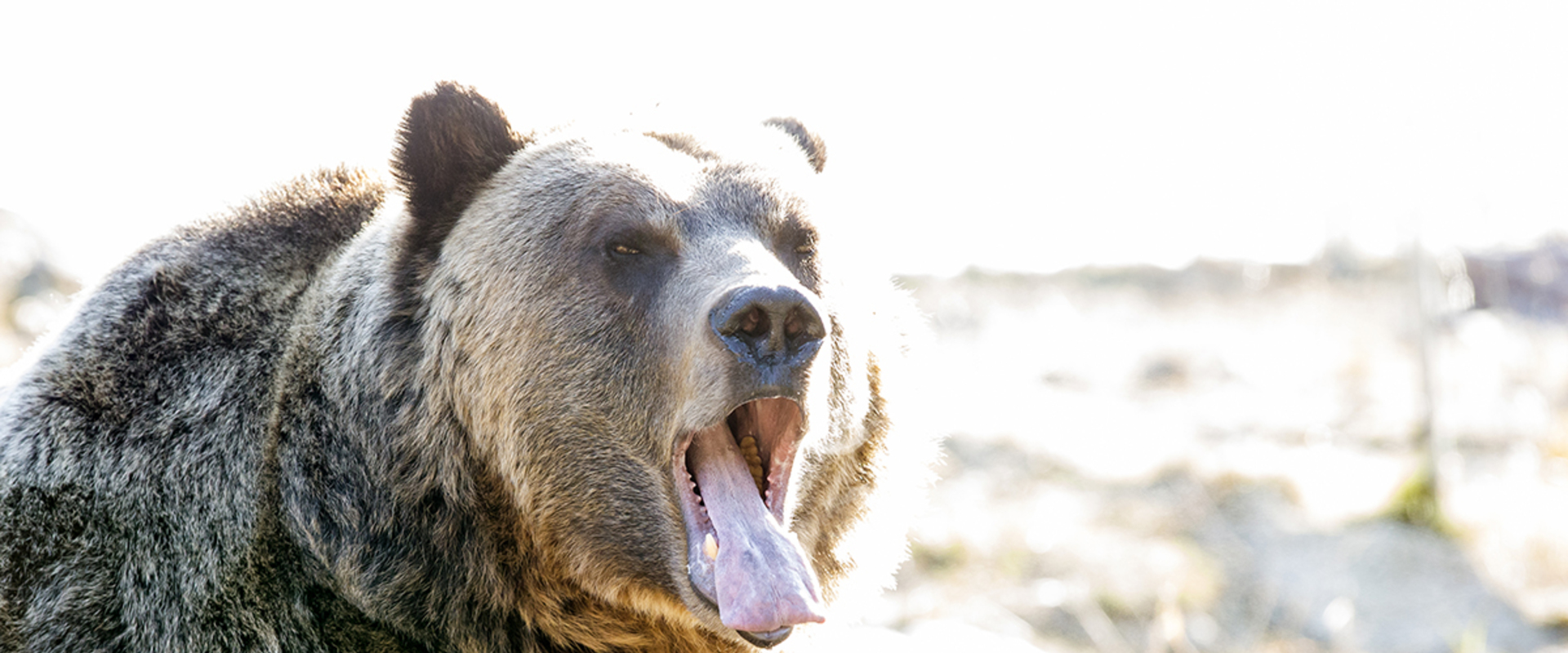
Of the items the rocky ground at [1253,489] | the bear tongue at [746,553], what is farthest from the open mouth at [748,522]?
the rocky ground at [1253,489]

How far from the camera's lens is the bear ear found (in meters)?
3.99

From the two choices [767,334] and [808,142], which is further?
[808,142]

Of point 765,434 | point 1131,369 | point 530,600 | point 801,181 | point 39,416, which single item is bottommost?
A: point 1131,369

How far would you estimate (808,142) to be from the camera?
4.00 meters

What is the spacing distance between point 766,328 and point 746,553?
551mm

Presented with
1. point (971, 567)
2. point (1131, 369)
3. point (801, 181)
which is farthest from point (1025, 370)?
point (801, 181)

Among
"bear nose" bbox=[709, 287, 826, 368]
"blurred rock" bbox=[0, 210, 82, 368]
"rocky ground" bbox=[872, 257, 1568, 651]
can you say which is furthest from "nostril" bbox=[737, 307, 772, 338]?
"blurred rock" bbox=[0, 210, 82, 368]

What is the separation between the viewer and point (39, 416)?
3.16 metres

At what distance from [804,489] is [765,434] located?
27cm

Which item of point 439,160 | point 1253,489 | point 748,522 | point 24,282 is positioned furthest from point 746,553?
point 24,282

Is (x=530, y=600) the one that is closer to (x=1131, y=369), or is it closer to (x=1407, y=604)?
(x=1407, y=604)

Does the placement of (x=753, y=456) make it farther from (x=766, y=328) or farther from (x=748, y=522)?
(x=766, y=328)

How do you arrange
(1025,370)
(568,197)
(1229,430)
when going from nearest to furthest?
1. (568,197)
2. (1229,430)
3. (1025,370)

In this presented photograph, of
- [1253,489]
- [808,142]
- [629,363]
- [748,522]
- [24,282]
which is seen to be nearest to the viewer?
[748,522]
